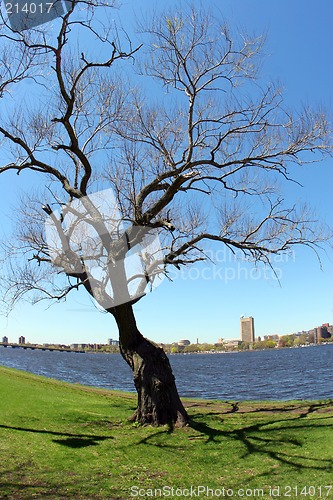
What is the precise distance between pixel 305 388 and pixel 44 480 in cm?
2563

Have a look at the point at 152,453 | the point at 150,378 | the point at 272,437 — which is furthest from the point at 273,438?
the point at 150,378

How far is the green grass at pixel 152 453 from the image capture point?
22.5ft

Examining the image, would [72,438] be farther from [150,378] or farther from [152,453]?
[150,378]

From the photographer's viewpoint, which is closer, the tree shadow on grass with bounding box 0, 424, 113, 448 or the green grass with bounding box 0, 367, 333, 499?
the green grass with bounding box 0, 367, 333, 499

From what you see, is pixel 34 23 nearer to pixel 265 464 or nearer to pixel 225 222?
pixel 225 222

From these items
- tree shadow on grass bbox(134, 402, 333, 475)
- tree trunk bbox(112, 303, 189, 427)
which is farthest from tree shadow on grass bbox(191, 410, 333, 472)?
tree trunk bbox(112, 303, 189, 427)

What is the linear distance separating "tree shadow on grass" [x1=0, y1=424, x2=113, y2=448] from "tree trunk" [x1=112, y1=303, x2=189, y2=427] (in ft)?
4.96

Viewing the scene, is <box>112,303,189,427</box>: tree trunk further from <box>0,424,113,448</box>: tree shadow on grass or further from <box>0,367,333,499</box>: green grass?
<box>0,424,113,448</box>: tree shadow on grass

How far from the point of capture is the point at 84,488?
6.62 metres

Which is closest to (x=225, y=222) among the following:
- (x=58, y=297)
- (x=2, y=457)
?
(x=58, y=297)

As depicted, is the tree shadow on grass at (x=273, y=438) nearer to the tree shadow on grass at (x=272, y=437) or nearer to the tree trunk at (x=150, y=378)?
the tree shadow on grass at (x=272, y=437)

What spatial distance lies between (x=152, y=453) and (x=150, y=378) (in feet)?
8.59

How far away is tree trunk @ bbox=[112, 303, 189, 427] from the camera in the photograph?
36.7ft

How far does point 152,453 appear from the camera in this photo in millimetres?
8891
